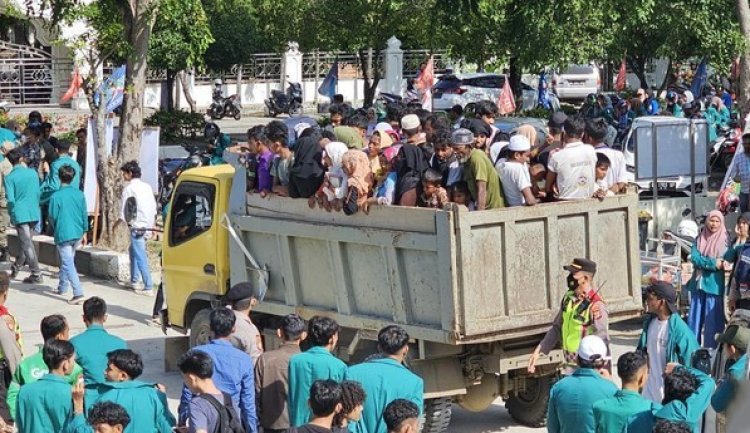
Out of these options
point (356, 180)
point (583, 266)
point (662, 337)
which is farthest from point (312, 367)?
point (356, 180)

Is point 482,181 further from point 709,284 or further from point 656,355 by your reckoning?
point 709,284

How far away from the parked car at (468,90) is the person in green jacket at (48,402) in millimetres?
30338

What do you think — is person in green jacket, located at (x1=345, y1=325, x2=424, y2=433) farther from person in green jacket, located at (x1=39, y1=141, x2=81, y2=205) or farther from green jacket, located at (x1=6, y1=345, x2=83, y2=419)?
person in green jacket, located at (x1=39, y1=141, x2=81, y2=205)

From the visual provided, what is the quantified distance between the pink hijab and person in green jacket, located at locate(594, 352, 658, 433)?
502cm

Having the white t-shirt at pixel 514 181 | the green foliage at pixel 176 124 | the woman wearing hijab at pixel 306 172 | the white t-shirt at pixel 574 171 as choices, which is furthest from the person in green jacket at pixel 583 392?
the green foliage at pixel 176 124

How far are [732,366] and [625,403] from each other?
1.03m

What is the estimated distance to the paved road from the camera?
12.4m

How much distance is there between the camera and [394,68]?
136ft

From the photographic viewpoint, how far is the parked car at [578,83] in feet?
151

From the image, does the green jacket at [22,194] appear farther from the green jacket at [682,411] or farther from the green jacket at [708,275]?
the green jacket at [682,411]

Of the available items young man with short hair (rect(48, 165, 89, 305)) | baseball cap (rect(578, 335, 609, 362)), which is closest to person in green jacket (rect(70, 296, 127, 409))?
baseball cap (rect(578, 335, 609, 362))

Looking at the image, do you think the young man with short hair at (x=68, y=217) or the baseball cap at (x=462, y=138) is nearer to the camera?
the baseball cap at (x=462, y=138)

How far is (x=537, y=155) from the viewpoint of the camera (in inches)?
465

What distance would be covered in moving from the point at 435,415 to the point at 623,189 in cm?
242
